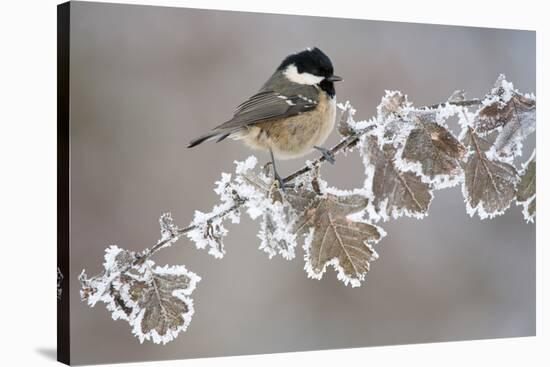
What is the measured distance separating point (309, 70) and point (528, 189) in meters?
1.48

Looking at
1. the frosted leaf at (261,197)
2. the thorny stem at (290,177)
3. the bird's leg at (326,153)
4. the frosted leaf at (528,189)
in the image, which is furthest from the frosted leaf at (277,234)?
the frosted leaf at (528,189)

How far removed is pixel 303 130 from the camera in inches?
152

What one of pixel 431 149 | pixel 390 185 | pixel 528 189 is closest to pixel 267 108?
pixel 390 185

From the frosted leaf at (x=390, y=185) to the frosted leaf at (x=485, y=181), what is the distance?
0.24 m

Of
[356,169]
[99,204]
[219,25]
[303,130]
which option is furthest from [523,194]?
[99,204]

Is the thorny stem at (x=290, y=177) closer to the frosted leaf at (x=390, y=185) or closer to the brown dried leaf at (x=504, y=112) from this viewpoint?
the frosted leaf at (x=390, y=185)

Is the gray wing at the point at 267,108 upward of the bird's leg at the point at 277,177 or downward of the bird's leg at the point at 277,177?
upward

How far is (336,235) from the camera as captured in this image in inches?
153

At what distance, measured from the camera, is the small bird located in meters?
3.82

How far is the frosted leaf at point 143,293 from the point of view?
12.1 ft

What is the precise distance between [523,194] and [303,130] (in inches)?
56.5

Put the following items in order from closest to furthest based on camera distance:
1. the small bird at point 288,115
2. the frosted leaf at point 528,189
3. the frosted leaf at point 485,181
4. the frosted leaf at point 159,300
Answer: the frosted leaf at point 159,300 < the small bird at point 288,115 < the frosted leaf at point 485,181 < the frosted leaf at point 528,189

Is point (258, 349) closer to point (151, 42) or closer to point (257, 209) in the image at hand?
point (257, 209)

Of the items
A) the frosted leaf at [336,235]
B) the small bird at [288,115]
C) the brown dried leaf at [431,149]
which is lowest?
the frosted leaf at [336,235]
